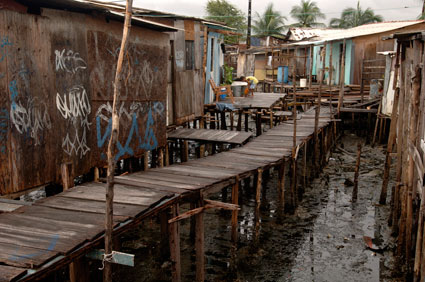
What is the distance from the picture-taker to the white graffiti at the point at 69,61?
6.26 meters

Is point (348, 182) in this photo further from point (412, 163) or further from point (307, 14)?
point (307, 14)

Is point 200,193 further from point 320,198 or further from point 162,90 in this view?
point 320,198

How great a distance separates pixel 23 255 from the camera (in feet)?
13.6

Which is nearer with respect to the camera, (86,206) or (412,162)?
(86,206)

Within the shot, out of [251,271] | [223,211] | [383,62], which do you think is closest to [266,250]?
[251,271]

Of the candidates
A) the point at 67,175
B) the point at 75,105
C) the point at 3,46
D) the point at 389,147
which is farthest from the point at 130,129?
the point at 389,147

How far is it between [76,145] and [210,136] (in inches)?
205

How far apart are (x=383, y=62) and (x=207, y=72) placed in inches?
435

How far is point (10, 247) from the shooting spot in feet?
14.1

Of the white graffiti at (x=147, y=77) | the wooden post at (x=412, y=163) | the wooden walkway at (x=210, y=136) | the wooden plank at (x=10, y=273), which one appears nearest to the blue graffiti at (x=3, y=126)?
the wooden plank at (x=10, y=273)

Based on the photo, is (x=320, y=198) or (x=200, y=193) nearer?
(x=200, y=193)

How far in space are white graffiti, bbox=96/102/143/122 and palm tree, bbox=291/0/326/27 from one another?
3348 centimetres

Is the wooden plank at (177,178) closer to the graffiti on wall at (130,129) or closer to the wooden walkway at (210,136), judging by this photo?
the graffiti on wall at (130,129)

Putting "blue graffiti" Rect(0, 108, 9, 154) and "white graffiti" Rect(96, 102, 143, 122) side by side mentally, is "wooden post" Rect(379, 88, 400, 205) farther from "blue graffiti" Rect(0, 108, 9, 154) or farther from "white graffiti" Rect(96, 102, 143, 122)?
"blue graffiti" Rect(0, 108, 9, 154)
